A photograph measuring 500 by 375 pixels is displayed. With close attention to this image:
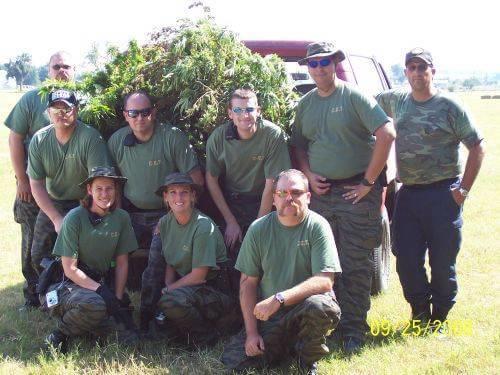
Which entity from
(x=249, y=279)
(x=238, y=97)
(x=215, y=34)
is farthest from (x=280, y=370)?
(x=215, y=34)

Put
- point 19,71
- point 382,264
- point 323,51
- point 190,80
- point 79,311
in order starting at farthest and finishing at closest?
point 19,71 → point 382,264 → point 190,80 → point 323,51 → point 79,311

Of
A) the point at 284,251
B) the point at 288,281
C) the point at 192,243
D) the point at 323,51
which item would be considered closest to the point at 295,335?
the point at 288,281

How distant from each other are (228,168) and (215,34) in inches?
50.8

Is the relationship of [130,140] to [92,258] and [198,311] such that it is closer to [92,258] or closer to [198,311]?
[92,258]

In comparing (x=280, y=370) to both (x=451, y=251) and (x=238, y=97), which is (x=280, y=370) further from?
(x=238, y=97)

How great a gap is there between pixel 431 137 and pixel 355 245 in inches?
38.1

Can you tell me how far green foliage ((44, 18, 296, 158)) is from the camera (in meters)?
5.14

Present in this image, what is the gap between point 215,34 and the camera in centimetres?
541

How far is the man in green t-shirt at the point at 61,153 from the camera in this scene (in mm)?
4879

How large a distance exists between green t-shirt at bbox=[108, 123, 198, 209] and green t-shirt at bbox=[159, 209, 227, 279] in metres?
0.40

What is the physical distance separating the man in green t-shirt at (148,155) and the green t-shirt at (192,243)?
384mm
